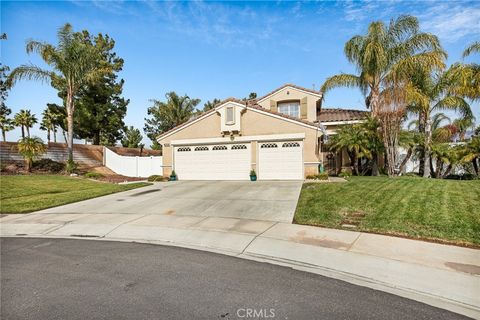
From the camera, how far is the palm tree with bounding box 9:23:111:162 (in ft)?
59.8

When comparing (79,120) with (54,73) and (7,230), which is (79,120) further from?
(7,230)

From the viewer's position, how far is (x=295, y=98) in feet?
66.3

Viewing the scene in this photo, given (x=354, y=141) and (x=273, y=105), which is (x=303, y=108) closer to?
(x=273, y=105)

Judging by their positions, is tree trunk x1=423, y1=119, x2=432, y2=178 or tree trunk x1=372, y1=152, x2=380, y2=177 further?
tree trunk x1=372, y1=152, x2=380, y2=177

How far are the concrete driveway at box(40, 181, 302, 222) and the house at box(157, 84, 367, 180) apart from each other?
105 inches

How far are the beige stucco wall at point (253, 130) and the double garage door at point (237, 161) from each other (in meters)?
0.42

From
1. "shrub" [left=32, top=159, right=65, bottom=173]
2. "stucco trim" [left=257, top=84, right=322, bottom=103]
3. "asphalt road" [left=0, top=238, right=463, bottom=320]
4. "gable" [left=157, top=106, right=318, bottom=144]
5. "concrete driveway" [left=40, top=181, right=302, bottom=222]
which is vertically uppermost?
"stucco trim" [left=257, top=84, right=322, bottom=103]

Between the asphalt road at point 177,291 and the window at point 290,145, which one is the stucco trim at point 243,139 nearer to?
the window at point 290,145

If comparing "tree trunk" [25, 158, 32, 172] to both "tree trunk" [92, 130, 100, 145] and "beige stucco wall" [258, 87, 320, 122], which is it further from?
"beige stucco wall" [258, 87, 320, 122]

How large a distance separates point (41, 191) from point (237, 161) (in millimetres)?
10485

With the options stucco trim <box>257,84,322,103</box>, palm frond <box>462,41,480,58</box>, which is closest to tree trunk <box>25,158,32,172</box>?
stucco trim <box>257,84,322,103</box>

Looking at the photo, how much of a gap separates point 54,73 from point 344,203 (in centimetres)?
2107

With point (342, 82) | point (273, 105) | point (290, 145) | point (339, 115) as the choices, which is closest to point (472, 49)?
point (342, 82)

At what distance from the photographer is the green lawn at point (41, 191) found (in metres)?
10.8
